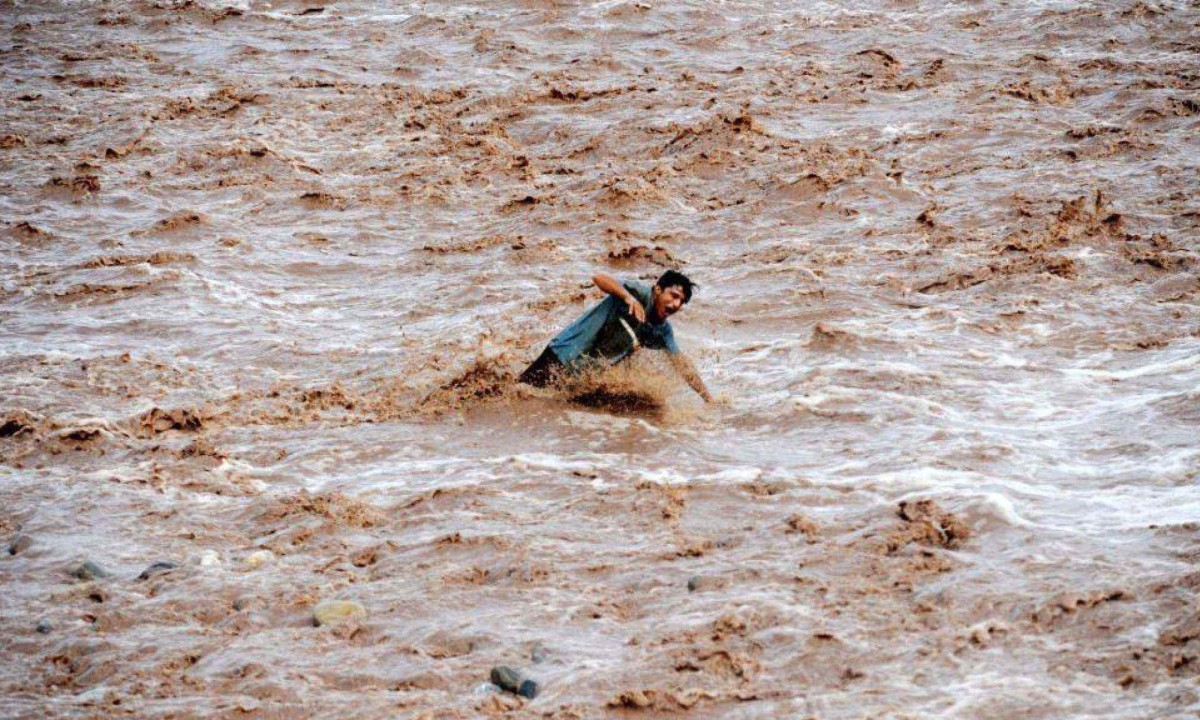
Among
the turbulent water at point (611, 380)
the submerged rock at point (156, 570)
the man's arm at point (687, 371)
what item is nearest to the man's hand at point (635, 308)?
the man's arm at point (687, 371)

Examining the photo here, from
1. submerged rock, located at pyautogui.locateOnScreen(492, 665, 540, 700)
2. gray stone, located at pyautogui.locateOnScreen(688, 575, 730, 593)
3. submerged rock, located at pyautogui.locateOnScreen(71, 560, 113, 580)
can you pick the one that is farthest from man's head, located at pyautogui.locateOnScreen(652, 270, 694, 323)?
submerged rock, located at pyautogui.locateOnScreen(71, 560, 113, 580)

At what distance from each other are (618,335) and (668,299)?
0.48 m

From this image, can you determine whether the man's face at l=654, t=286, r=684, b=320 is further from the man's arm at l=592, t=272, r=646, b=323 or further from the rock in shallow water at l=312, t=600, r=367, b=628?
the rock in shallow water at l=312, t=600, r=367, b=628

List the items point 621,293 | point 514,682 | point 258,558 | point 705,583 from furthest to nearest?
point 621,293 → point 258,558 → point 705,583 → point 514,682

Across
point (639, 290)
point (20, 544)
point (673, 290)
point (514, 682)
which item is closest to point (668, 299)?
point (673, 290)

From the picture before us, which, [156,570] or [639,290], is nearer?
[156,570]

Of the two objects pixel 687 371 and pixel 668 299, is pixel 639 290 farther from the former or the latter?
pixel 687 371

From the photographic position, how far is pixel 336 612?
6.40m

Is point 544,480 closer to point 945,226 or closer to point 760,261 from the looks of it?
point 760,261

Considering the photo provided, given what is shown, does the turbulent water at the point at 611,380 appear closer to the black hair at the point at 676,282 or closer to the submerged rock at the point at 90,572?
the submerged rock at the point at 90,572

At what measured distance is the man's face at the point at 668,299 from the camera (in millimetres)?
8078

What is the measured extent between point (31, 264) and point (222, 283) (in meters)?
1.63

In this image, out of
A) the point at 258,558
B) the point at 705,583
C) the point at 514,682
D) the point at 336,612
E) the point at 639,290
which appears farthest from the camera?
the point at 639,290

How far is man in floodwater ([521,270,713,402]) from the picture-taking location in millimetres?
8258
